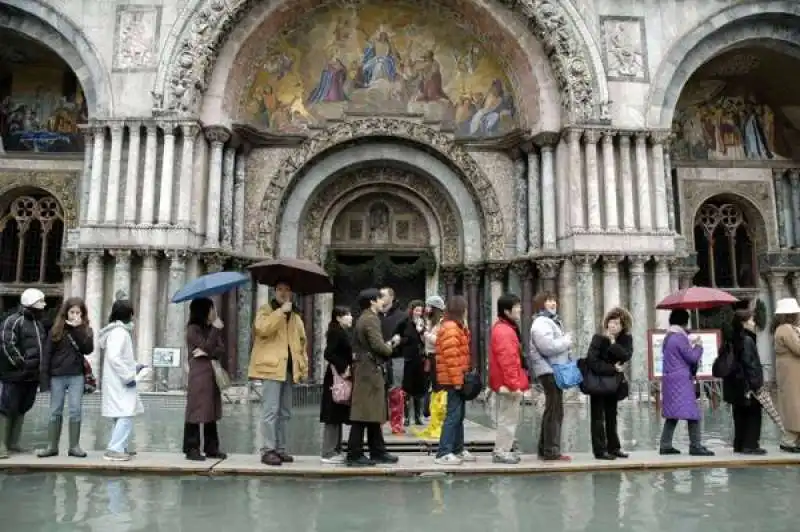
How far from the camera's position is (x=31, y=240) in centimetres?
2152

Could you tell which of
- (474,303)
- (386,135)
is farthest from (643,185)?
(386,135)

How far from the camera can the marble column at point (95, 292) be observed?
1738 centimetres

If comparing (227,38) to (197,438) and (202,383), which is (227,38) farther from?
(197,438)

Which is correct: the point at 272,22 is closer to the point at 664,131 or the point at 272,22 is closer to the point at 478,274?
the point at 478,274

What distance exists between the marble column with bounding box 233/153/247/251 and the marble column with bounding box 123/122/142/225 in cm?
272

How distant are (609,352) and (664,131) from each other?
1217cm

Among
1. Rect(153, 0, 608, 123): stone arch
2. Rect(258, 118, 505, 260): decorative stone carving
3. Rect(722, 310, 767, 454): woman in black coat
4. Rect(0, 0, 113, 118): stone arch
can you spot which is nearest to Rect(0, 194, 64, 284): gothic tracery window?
Rect(0, 0, 113, 118): stone arch

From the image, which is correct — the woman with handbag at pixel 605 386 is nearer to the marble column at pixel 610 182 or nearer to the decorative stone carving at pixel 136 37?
the marble column at pixel 610 182

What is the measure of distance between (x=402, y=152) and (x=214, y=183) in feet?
18.5

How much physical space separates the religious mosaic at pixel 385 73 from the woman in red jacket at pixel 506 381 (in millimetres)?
13324

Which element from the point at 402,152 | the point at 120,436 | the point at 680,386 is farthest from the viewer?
the point at 402,152

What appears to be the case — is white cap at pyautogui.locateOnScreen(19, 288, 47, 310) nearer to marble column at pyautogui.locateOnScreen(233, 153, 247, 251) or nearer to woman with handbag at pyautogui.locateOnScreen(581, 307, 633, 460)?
woman with handbag at pyautogui.locateOnScreen(581, 307, 633, 460)

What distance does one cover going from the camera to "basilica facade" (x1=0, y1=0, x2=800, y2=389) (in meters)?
18.1

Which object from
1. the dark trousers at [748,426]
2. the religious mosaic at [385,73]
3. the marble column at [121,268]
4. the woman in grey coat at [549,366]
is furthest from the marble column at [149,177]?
the dark trousers at [748,426]
